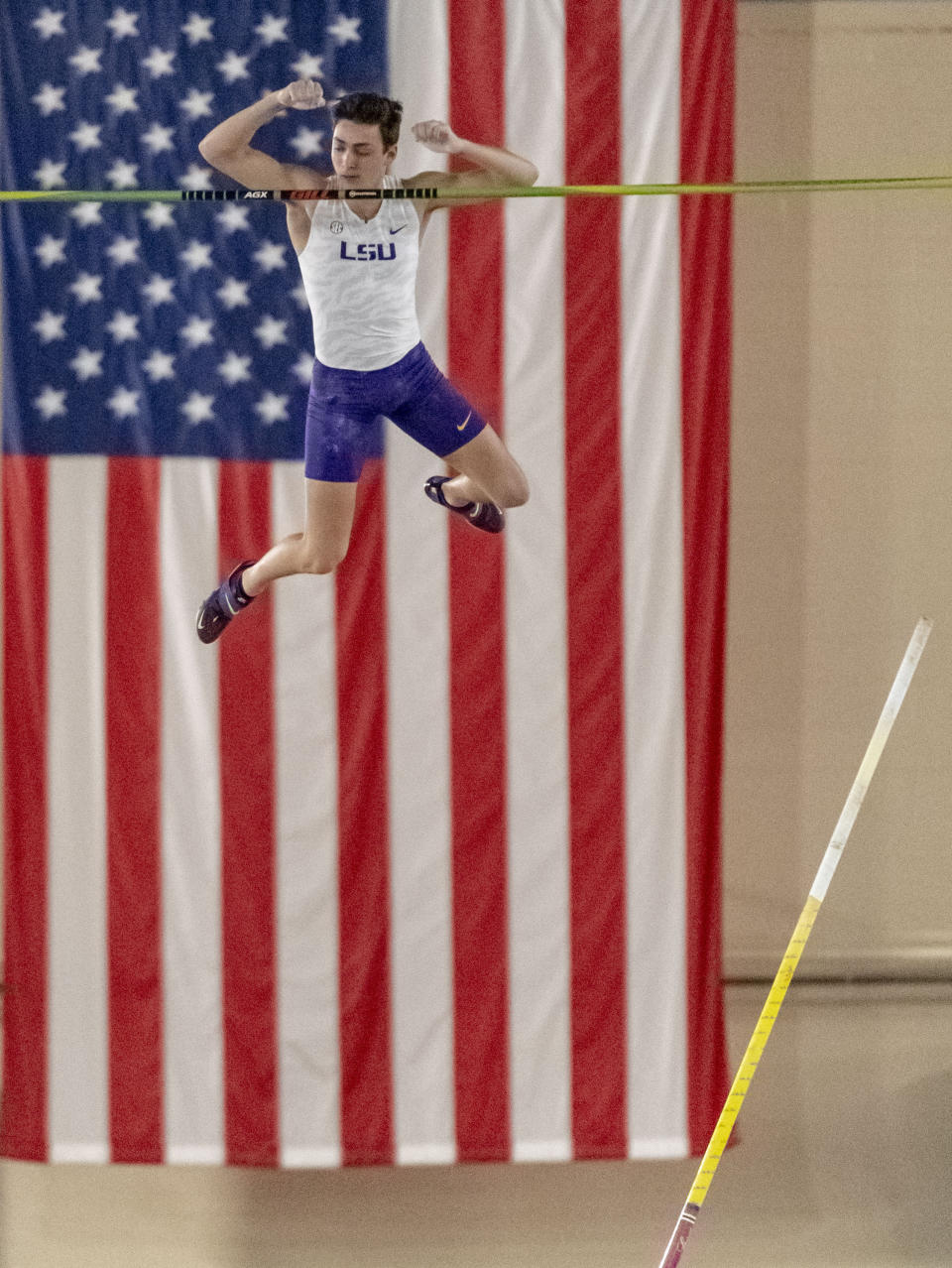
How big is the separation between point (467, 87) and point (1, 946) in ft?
8.29

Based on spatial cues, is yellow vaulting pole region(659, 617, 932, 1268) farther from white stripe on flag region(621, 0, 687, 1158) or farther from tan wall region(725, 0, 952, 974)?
tan wall region(725, 0, 952, 974)

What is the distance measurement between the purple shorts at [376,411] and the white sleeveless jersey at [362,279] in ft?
0.12

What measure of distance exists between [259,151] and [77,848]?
5.66 ft

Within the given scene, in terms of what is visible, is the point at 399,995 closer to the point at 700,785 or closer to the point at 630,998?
the point at 630,998

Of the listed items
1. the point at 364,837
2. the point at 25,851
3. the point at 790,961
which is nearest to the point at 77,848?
the point at 25,851

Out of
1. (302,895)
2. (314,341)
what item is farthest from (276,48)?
(302,895)

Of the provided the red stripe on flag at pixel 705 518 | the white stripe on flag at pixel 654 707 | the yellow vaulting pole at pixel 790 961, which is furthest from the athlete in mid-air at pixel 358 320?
the yellow vaulting pole at pixel 790 961

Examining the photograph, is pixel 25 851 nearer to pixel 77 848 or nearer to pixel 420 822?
pixel 77 848

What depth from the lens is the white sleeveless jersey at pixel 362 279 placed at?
2941 mm

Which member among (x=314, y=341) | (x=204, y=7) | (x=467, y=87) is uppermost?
(x=204, y=7)

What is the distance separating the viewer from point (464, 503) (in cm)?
310

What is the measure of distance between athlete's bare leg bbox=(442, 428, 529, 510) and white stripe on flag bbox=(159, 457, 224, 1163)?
595 mm

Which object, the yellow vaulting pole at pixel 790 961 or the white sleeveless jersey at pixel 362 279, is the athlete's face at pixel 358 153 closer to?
the white sleeveless jersey at pixel 362 279

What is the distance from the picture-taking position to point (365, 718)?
124 inches
